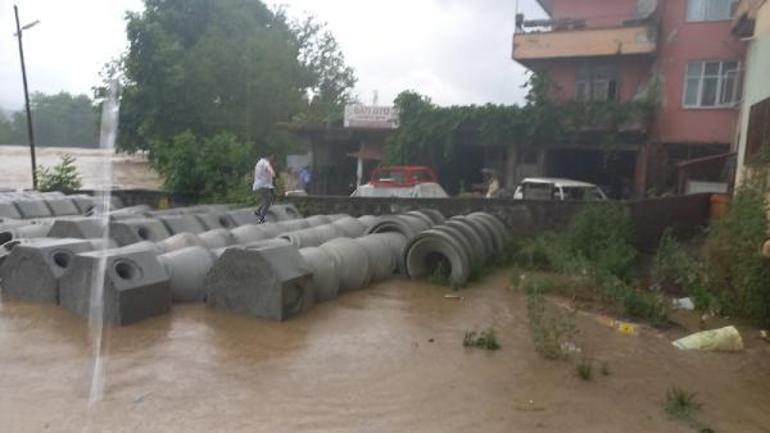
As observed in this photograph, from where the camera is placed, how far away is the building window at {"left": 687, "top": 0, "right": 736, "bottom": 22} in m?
19.3

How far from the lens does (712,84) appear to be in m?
19.7

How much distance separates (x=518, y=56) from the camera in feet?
73.8

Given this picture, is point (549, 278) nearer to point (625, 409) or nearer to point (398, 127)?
point (625, 409)

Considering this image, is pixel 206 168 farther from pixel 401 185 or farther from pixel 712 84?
pixel 712 84

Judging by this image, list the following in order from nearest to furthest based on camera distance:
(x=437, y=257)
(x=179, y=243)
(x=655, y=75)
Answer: (x=179, y=243) → (x=437, y=257) → (x=655, y=75)

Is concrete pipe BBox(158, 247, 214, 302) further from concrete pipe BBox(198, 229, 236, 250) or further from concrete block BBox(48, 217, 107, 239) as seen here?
concrete block BBox(48, 217, 107, 239)

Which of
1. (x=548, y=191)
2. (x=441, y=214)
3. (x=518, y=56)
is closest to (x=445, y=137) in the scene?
(x=518, y=56)

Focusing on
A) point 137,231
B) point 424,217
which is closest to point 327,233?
point 424,217

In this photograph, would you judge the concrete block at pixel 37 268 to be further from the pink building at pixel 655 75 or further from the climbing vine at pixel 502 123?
the pink building at pixel 655 75

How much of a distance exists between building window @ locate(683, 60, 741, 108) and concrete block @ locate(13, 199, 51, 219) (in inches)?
750

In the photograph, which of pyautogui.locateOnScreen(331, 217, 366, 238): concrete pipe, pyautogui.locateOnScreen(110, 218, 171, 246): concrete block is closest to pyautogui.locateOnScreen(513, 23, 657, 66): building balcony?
pyautogui.locateOnScreen(331, 217, 366, 238): concrete pipe

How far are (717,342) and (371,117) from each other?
18.4 meters

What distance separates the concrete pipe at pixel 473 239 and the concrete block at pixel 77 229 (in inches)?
220

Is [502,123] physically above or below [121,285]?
above
